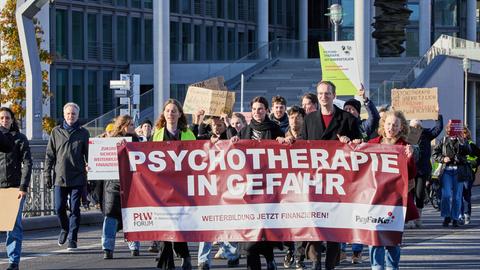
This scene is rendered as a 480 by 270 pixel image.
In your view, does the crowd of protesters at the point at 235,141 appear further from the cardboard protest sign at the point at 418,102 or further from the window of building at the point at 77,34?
the window of building at the point at 77,34

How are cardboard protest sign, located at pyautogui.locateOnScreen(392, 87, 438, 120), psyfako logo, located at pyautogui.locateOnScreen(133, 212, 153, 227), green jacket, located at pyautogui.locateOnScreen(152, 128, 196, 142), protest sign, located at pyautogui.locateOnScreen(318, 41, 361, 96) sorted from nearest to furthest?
psyfako logo, located at pyautogui.locateOnScreen(133, 212, 153, 227), green jacket, located at pyautogui.locateOnScreen(152, 128, 196, 142), cardboard protest sign, located at pyautogui.locateOnScreen(392, 87, 438, 120), protest sign, located at pyautogui.locateOnScreen(318, 41, 361, 96)

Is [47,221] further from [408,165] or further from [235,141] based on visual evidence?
[408,165]

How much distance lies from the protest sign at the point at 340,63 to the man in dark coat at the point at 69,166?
1032 centimetres

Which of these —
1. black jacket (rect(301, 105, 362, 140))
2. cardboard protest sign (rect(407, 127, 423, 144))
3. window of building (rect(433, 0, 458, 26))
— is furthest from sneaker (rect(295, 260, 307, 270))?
window of building (rect(433, 0, 458, 26))

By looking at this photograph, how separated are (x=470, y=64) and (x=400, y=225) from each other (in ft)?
131

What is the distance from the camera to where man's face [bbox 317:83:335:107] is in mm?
12438

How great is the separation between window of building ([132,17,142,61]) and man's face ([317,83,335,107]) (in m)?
54.6

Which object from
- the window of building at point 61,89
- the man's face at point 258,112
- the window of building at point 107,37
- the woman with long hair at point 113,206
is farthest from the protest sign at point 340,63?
the window of building at point 107,37

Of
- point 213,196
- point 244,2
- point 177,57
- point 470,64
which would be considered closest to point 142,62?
point 177,57

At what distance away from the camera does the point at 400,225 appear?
11.9 meters

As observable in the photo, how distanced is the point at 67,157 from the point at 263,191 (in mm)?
5370

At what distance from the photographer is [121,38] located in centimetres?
6625

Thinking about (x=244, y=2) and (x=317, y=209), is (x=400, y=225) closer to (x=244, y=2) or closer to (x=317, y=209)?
(x=317, y=209)

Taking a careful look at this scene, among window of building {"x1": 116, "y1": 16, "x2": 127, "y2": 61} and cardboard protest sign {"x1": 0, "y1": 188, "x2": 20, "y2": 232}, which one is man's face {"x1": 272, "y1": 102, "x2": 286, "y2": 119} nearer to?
cardboard protest sign {"x1": 0, "y1": 188, "x2": 20, "y2": 232}
